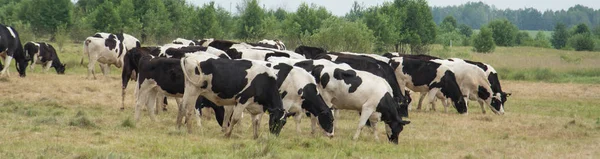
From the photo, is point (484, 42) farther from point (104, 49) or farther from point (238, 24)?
point (104, 49)

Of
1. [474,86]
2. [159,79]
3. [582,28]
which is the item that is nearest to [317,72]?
[159,79]

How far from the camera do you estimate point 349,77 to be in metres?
16.1

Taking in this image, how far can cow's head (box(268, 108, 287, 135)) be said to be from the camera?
1399 cm

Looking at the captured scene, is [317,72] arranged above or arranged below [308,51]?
above

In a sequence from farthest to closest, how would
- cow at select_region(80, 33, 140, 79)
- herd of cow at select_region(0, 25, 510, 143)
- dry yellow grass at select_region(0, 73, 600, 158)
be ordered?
cow at select_region(80, 33, 140, 79) < herd of cow at select_region(0, 25, 510, 143) < dry yellow grass at select_region(0, 73, 600, 158)

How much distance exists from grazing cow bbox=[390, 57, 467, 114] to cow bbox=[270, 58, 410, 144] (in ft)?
23.1

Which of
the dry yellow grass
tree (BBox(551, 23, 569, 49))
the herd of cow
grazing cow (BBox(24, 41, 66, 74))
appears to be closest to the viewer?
the dry yellow grass

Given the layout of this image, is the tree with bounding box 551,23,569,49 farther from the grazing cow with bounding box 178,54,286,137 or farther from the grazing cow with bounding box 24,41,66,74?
the grazing cow with bounding box 178,54,286,137

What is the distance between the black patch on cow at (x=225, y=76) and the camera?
13578mm

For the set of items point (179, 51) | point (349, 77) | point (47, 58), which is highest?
point (179, 51)

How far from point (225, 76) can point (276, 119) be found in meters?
1.30

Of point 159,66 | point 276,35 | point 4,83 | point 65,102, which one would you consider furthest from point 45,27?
point 159,66

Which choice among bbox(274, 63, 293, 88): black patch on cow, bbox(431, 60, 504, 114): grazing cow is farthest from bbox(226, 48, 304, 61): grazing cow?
bbox(431, 60, 504, 114): grazing cow

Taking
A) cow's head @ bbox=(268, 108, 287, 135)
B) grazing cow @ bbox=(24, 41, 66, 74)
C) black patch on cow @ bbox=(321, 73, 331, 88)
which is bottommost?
grazing cow @ bbox=(24, 41, 66, 74)
